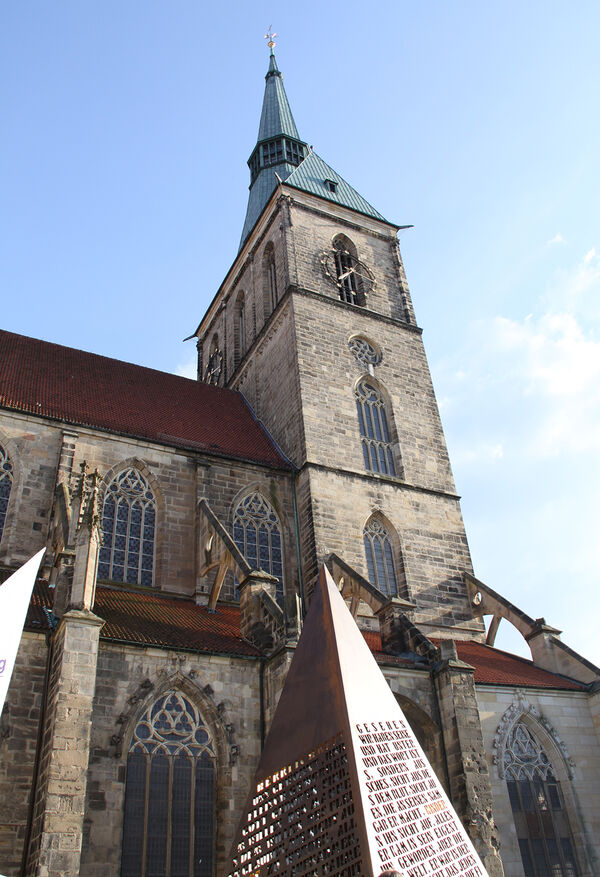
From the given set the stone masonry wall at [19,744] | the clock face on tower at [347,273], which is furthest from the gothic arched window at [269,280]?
the stone masonry wall at [19,744]

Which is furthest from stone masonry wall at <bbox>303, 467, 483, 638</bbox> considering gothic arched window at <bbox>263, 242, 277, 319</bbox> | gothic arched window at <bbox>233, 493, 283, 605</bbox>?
gothic arched window at <bbox>263, 242, 277, 319</bbox>

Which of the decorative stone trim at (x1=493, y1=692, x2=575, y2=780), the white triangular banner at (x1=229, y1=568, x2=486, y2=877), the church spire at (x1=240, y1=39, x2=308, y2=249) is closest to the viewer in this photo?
the white triangular banner at (x1=229, y1=568, x2=486, y2=877)

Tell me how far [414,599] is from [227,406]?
27.4 ft

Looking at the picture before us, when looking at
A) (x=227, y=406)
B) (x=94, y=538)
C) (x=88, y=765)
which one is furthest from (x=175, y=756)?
(x=227, y=406)

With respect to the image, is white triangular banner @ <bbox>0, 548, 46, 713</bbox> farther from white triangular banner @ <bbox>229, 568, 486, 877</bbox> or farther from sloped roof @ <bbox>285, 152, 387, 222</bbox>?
sloped roof @ <bbox>285, 152, 387, 222</bbox>

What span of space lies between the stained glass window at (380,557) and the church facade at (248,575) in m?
0.05

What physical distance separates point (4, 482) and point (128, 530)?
Answer: 2.74 m

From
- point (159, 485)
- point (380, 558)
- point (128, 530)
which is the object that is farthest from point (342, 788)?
point (380, 558)

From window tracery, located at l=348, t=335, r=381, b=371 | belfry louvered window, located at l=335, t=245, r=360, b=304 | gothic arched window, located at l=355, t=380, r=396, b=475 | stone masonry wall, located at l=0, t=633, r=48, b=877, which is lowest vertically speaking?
stone masonry wall, located at l=0, t=633, r=48, b=877

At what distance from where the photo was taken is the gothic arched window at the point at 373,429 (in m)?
19.4

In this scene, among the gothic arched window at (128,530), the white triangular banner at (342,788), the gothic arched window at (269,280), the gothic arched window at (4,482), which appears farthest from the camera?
the gothic arched window at (269,280)

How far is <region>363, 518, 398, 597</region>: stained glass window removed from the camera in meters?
17.2

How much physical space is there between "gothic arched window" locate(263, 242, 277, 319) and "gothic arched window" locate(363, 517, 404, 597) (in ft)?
28.2

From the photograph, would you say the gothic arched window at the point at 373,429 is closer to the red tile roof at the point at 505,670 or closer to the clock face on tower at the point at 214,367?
the red tile roof at the point at 505,670
